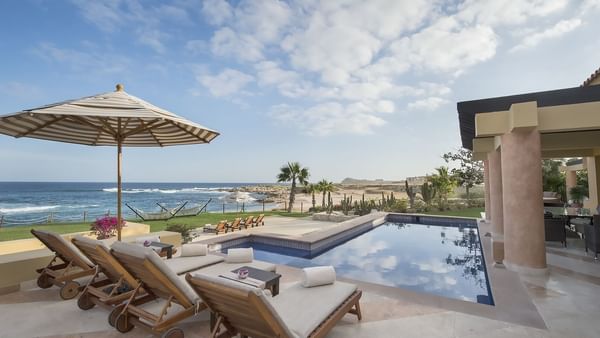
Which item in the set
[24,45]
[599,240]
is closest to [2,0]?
[24,45]

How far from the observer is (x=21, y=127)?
4.75 m

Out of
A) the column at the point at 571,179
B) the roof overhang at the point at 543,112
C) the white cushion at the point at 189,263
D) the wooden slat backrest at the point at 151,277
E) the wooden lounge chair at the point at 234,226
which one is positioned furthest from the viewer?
the column at the point at 571,179

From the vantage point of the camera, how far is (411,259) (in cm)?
809

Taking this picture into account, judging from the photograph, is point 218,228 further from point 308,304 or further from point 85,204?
point 85,204

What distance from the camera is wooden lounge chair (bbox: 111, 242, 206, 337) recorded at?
3083mm

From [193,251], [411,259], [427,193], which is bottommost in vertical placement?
[411,259]

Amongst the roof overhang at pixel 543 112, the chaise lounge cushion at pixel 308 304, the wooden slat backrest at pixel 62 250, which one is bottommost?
the chaise lounge cushion at pixel 308 304

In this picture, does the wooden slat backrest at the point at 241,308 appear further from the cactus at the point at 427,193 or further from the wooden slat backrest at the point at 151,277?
the cactus at the point at 427,193

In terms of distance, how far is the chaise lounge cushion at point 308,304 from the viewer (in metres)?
2.88

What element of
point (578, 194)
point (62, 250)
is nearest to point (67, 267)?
point (62, 250)

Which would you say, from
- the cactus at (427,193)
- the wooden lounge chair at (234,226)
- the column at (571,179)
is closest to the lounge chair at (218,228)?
the wooden lounge chair at (234,226)

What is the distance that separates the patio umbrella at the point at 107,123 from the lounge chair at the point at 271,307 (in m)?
2.77

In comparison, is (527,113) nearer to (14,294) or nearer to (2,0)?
(14,294)

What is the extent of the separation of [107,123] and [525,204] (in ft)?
27.6
